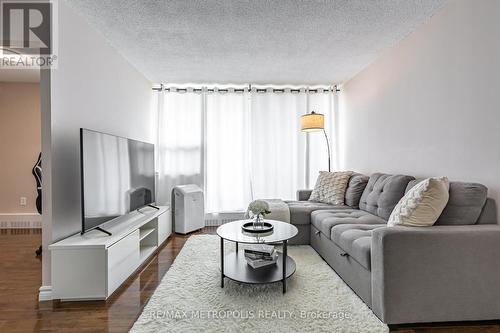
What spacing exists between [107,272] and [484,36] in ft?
11.4

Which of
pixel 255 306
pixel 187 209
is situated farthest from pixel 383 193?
pixel 187 209

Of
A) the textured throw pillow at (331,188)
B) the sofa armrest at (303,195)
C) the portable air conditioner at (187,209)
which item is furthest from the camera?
the sofa armrest at (303,195)

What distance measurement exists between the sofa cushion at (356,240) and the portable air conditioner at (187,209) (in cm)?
229

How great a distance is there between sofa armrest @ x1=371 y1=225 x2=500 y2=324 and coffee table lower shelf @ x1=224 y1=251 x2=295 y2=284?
0.79m

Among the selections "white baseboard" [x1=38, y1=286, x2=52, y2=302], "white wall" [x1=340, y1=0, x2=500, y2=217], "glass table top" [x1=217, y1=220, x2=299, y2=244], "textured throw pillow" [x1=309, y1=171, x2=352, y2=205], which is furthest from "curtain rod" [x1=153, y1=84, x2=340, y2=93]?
"white baseboard" [x1=38, y1=286, x2=52, y2=302]

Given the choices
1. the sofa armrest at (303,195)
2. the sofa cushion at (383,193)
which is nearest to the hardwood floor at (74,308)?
the sofa cushion at (383,193)

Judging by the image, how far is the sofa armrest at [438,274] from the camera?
165 centimetres

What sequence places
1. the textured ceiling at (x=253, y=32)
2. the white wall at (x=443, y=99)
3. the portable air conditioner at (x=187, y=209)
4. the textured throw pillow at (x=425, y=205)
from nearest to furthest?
1. the textured throw pillow at (x=425, y=205)
2. the white wall at (x=443, y=99)
3. the textured ceiling at (x=253, y=32)
4. the portable air conditioner at (x=187, y=209)

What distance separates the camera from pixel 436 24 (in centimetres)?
243

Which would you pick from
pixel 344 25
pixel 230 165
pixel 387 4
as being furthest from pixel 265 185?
pixel 387 4

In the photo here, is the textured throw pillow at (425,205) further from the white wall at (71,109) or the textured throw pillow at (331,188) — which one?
the white wall at (71,109)

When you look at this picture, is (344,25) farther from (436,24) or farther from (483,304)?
(483,304)

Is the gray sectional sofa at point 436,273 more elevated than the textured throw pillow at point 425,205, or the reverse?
the textured throw pillow at point 425,205

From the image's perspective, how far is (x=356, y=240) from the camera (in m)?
2.07
